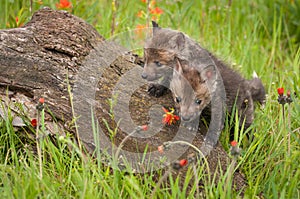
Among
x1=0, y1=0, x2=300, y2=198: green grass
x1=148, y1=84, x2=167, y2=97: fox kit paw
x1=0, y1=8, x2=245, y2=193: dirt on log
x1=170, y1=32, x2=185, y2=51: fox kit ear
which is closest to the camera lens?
x1=0, y1=0, x2=300, y2=198: green grass

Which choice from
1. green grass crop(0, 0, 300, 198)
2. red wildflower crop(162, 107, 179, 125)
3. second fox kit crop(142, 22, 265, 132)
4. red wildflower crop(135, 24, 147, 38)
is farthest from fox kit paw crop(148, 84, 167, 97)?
red wildflower crop(135, 24, 147, 38)

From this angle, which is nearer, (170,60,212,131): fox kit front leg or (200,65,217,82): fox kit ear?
(170,60,212,131): fox kit front leg

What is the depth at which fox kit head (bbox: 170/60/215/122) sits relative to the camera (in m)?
4.27

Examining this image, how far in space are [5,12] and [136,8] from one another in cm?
186

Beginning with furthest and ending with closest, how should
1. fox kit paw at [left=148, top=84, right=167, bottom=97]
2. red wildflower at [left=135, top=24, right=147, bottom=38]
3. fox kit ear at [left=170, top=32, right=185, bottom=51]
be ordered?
red wildflower at [left=135, top=24, right=147, bottom=38], fox kit ear at [left=170, top=32, right=185, bottom=51], fox kit paw at [left=148, top=84, right=167, bottom=97]

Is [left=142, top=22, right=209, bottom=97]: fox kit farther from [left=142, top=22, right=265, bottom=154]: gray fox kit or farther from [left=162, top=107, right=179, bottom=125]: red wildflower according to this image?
[left=162, top=107, right=179, bottom=125]: red wildflower

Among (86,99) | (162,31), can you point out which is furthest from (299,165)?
(162,31)

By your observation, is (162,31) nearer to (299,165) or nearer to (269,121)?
(269,121)

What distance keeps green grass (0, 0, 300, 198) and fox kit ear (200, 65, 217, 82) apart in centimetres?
52

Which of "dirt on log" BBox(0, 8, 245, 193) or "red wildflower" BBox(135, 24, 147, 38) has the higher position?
"red wildflower" BBox(135, 24, 147, 38)

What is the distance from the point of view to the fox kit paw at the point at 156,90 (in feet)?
14.8

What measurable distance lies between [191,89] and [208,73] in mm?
203

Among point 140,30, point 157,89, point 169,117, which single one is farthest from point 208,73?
point 140,30

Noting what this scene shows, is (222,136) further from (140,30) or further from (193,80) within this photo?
(140,30)
